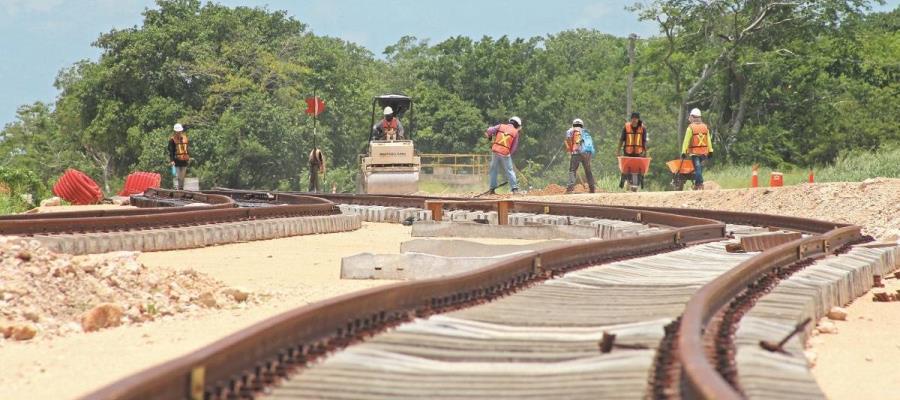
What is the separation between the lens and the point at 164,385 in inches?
186

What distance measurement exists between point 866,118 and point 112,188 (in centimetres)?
3507

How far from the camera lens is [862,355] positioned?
7918 millimetres

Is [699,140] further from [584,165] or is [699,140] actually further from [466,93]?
[466,93]

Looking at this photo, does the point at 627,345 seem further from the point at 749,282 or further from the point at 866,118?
the point at 866,118

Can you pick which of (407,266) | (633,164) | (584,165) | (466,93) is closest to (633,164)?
(633,164)

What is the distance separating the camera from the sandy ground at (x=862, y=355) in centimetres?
670

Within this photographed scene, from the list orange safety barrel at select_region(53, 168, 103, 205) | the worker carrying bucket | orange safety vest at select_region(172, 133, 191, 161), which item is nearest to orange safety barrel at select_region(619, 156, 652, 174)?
the worker carrying bucket

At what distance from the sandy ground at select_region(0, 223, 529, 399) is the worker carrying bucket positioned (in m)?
13.9

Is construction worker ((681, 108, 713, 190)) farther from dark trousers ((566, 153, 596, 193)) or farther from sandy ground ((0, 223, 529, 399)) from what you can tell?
sandy ground ((0, 223, 529, 399))

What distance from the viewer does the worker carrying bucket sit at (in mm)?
29297

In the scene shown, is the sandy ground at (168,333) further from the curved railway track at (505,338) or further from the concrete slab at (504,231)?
the concrete slab at (504,231)

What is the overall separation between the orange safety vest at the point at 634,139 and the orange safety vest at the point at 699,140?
1863mm

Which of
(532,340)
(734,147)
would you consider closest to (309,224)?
(532,340)

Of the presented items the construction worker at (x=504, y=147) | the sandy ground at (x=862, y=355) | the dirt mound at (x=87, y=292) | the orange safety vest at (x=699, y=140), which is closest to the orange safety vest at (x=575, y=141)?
the construction worker at (x=504, y=147)
